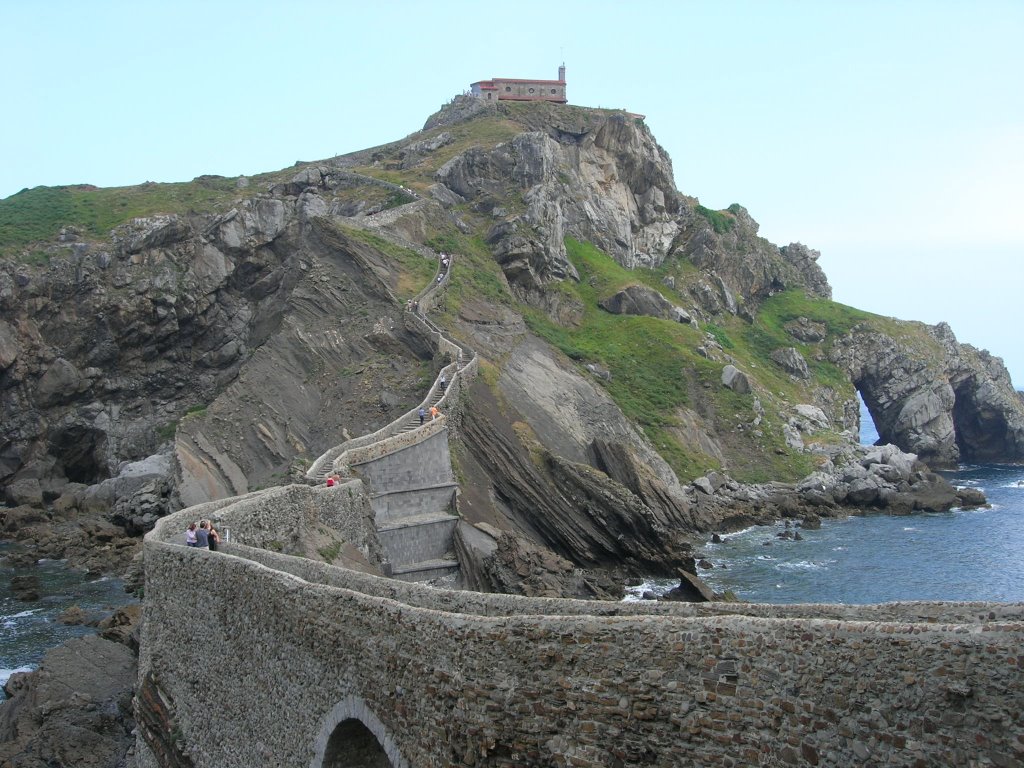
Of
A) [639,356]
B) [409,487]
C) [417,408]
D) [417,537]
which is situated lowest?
[417,537]

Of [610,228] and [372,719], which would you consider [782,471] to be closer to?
[610,228]

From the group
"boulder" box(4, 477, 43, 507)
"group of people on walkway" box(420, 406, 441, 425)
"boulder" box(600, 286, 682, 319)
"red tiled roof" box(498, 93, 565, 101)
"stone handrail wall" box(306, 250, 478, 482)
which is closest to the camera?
"stone handrail wall" box(306, 250, 478, 482)

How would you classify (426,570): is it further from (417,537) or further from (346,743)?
(346,743)

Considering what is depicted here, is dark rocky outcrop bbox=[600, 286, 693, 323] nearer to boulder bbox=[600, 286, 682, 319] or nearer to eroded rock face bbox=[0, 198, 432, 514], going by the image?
boulder bbox=[600, 286, 682, 319]

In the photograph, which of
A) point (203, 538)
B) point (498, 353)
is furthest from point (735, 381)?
point (203, 538)

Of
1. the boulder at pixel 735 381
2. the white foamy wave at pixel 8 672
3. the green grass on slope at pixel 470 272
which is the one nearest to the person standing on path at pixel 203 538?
the white foamy wave at pixel 8 672

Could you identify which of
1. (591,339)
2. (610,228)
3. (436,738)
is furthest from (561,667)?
(610,228)

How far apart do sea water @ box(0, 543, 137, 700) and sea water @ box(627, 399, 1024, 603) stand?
2198 cm

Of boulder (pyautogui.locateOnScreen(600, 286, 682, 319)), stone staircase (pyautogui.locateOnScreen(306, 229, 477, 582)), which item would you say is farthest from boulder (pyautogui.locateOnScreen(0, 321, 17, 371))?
boulder (pyautogui.locateOnScreen(600, 286, 682, 319))

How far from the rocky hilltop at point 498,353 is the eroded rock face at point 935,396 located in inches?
10.9

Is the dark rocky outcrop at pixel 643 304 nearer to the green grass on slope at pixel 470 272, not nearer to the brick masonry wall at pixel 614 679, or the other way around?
the green grass on slope at pixel 470 272

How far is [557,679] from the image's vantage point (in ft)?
35.3

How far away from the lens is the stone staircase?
111 feet

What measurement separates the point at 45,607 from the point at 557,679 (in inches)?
1426
